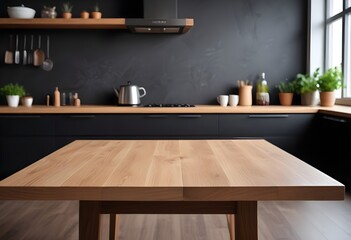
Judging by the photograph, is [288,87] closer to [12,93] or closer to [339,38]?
[339,38]

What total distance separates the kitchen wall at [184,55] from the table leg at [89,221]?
340 cm

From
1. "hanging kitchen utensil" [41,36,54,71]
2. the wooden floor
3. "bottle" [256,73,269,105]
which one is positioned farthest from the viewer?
"hanging kitchen utensil" [41,36,54,71]

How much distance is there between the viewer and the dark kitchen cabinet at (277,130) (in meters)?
4.10

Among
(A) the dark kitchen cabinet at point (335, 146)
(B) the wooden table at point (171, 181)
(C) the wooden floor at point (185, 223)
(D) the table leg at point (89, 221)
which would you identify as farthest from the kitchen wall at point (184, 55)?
(D) the table leg at point (89, 221)

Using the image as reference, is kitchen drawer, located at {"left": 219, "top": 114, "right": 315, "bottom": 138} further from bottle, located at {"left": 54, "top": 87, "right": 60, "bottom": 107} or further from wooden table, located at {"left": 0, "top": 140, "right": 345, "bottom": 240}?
wooden table, located at {"left": 0, "top": 140, "right": 345, "bottom": 240}

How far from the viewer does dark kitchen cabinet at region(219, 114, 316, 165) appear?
4.10 metres

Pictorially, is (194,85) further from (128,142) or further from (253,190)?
(253,190)

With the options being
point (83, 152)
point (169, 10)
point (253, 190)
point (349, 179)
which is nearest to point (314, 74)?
point (349, 179)

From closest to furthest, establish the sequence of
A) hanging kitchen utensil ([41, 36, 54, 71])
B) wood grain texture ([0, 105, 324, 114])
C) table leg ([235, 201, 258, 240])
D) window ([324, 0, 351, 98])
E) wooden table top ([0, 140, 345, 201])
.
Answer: wooden table top ([0, 140, 345, 201]) < table leg ([235, 201, 258, 240]) < wood grain texture ([0, 105, 324, 114]) < window ([324, 0, 351, 98]) < hanging kitchen utensil ([41, 36, 54, 71])

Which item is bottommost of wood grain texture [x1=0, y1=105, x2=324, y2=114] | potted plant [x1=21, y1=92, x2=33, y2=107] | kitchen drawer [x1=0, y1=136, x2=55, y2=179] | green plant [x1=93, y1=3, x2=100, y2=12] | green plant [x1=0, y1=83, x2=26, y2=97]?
kitchen drawer [x1=0, y1=136, x2=55, y2=179]

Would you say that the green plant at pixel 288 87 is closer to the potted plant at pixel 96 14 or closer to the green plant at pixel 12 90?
the potted plant at pixel 96 14

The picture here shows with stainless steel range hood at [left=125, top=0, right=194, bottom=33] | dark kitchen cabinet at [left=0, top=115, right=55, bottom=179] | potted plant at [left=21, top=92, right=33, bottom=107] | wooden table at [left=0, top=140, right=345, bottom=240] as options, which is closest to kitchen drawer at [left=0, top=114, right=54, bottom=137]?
dark kitchen cabinet at [left=0, top=115, right=55, bottom=179]

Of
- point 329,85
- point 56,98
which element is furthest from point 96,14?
point 329,85

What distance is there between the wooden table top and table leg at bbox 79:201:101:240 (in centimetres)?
13
